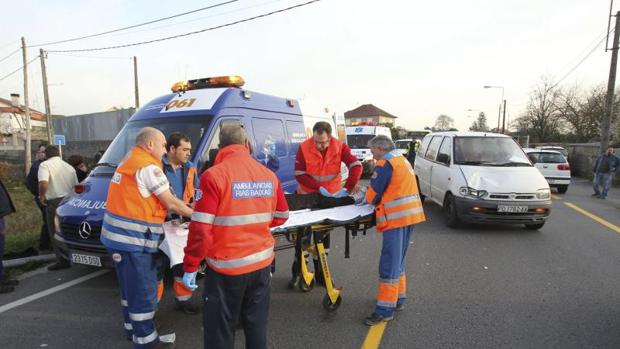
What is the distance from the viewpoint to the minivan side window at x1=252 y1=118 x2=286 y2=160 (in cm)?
564

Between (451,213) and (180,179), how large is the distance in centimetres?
545

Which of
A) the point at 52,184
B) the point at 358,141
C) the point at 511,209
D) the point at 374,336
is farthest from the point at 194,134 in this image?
the point at 358,141

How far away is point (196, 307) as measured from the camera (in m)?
Answer: 3.93

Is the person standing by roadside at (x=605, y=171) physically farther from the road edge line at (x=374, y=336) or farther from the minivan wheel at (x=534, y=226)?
the road edge line at (x=374, y=336)

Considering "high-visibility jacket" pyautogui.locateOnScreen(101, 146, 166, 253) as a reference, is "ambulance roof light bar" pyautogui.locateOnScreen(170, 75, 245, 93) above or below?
above

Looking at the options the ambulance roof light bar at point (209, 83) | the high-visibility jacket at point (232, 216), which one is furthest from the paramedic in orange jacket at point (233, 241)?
the ambulance roof light bar at point (209, 83)

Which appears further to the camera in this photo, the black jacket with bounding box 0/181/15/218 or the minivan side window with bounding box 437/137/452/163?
the minivan side window with bounding box 437/137/452/163

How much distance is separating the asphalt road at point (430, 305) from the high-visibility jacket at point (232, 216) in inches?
52.5

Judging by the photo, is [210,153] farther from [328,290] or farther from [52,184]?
[52,184]

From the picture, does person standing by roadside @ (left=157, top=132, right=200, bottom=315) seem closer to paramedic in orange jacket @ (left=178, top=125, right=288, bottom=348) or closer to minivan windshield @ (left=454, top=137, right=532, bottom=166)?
paramedic in orange jacket @ (left=178, top=125, right=288, bottom=348)

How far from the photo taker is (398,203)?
3.59m

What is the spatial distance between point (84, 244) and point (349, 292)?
116 inches

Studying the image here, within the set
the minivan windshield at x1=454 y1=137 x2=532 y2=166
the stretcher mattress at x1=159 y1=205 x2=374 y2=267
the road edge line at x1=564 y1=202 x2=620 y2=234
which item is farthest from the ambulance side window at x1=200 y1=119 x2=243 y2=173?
the road edge line at x1=564 y1=202 x2=620 y2=234

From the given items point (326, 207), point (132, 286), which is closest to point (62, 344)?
point (132, 286)
